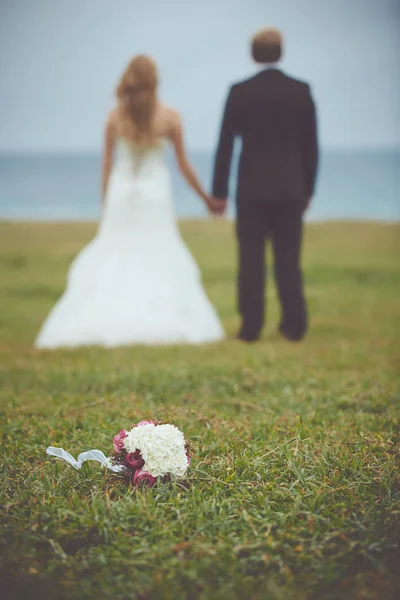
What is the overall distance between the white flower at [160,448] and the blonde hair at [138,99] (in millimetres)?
4439

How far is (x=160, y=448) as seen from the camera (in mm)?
2346

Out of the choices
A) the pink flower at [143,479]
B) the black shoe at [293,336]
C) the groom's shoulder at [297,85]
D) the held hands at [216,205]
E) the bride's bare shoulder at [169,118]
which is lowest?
the black shoe at [293,336]

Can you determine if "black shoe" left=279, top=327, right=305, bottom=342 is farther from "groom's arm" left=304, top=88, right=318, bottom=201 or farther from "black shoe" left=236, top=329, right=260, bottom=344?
"groom's arm" left=304, top=88, right=318, bottom=201

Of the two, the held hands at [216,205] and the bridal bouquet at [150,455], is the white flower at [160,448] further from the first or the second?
the held hands at [216,205]

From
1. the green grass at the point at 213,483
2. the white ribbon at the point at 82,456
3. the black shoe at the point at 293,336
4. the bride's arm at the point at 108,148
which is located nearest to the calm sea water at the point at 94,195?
the bride's arm at the point at 108,148

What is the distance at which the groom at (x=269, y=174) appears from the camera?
5.90 metres

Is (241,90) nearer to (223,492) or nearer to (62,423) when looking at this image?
(62,423)

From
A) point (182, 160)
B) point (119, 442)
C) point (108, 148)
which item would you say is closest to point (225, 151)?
point (182, 160)

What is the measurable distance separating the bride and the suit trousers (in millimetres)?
554

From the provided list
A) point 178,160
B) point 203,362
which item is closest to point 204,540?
point 203,362

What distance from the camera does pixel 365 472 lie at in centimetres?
253

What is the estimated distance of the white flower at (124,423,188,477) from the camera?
2.35m

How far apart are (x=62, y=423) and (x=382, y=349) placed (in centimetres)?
391

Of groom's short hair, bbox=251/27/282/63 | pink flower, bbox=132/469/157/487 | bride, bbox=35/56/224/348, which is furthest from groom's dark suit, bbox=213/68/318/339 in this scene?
pink flower, bbox=132/469/157/487
